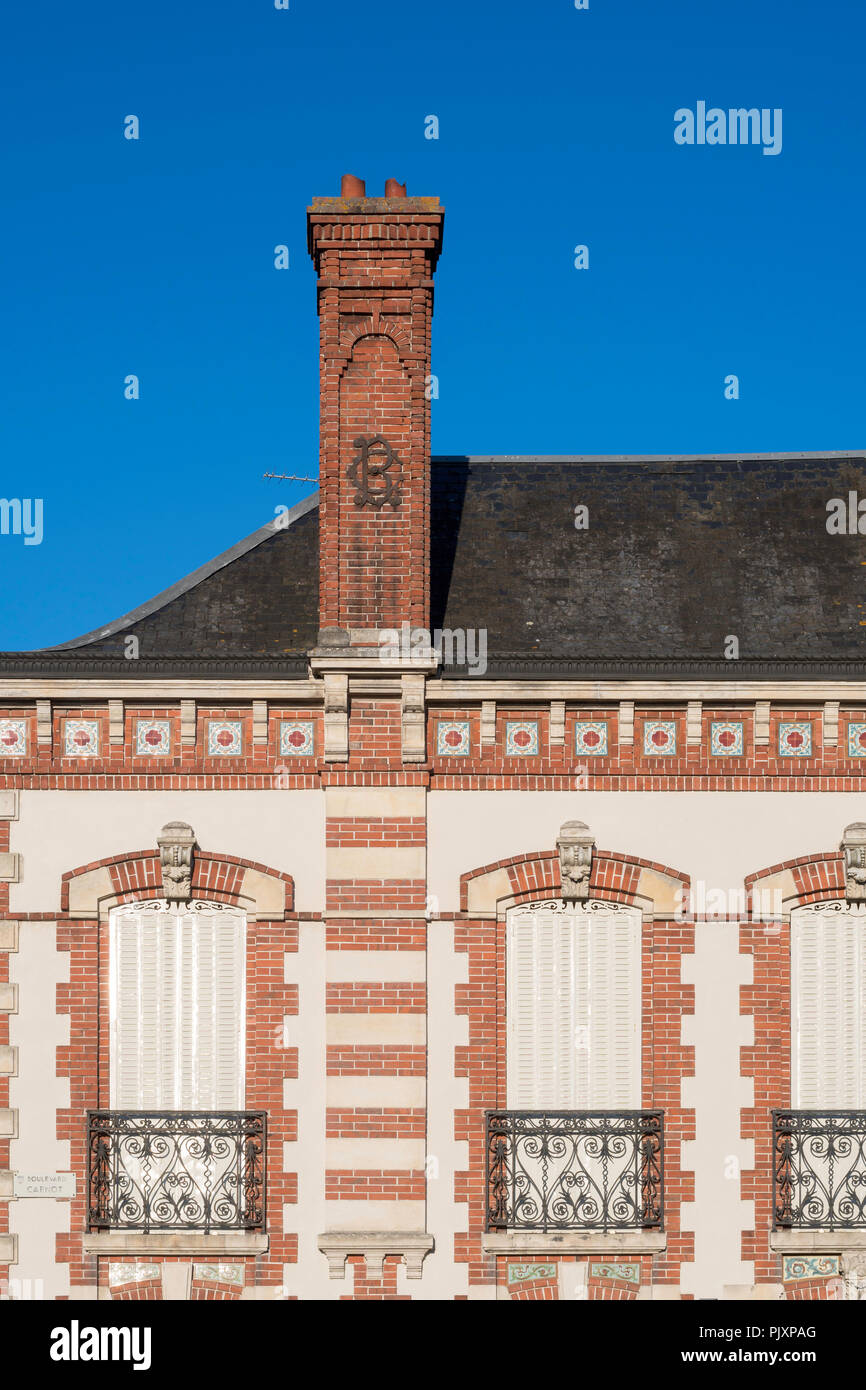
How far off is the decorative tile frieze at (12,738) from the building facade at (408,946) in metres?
0.03

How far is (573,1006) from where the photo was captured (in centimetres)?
1330

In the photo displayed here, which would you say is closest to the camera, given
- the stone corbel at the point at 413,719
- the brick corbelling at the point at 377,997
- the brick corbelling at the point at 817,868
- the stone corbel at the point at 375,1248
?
the stone corbel at the point at 375,1248

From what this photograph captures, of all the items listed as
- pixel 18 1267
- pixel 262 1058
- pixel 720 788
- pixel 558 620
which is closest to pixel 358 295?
pixel 558 620

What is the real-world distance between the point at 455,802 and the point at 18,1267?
5480 mm

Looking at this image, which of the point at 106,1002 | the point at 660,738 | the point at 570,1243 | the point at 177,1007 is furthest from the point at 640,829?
the point at 106,1002

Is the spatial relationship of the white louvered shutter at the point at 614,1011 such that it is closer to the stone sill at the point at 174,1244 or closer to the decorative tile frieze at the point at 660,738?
the decorative tile frieze at the point at 660,738

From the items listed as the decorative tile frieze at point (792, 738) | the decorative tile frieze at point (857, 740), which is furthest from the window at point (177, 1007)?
the decorative tile frieze at point (857, 740)

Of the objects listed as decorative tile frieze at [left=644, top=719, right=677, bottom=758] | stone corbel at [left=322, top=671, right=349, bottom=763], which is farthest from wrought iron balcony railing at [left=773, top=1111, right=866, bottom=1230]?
stone corbel at [left=322, top=671, right=349, bottom=763]

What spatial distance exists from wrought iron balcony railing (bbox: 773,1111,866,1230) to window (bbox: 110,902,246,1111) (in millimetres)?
Answer: 4726

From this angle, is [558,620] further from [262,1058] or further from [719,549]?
[262,1058]

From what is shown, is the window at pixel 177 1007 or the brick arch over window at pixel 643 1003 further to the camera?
the window at pixel 177 1007

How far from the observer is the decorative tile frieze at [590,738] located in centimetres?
1341

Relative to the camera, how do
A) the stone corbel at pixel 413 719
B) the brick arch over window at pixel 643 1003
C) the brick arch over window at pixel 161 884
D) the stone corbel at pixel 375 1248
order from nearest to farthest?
1. the stone corbel at pixel 375 1248
2. the brick arch over window at pixel 643 1003
3. the stone corbel at pixel 413 719
4. the brick arch over window at pixel 161 884

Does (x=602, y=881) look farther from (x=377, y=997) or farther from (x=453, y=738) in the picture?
(x=377, y=997)
